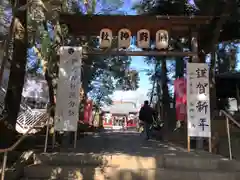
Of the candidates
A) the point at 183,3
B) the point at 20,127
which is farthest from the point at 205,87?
the point at 20,127

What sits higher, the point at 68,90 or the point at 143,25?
the point at 143,25

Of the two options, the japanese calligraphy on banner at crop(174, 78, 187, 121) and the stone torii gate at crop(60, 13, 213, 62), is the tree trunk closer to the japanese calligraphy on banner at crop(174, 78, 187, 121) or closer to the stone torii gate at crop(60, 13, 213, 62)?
the stone torii gate at crop(60, 13, 213, 62)

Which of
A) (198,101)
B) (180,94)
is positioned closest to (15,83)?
(198,101)

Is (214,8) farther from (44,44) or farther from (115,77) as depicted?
(115,77)

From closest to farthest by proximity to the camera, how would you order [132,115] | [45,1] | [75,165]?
[75,165] < [45,1] < [132,115]

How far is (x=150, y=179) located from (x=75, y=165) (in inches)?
71.0

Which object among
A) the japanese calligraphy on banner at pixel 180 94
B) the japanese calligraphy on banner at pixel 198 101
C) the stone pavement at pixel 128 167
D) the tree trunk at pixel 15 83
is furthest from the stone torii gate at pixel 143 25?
the stone pavement at pixel 128 167

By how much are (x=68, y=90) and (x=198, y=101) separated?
3799mm

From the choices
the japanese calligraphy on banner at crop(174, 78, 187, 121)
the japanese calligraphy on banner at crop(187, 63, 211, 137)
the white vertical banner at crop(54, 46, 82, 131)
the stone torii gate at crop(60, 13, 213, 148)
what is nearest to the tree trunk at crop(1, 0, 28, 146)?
the white vertical banner at crop(54, 46, 82, 131)

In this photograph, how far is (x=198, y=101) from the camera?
8719mm

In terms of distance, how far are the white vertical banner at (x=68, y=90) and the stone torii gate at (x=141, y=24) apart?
1001mm

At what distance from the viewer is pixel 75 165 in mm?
7051

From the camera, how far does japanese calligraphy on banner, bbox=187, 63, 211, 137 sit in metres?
8.51

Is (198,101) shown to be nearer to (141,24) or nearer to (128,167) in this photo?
(128,167)
